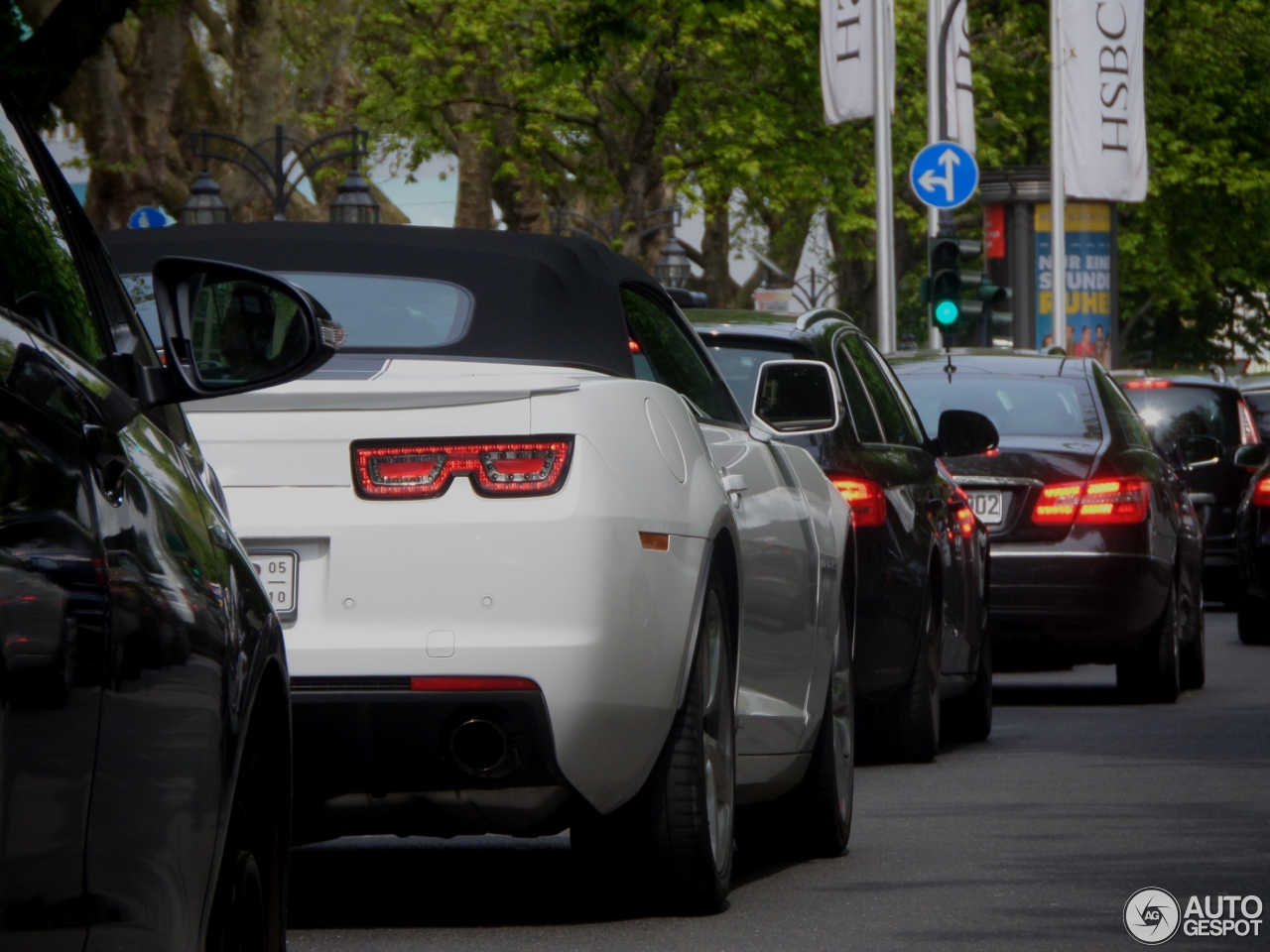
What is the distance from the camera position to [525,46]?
3775cm

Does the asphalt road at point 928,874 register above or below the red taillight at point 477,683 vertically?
below

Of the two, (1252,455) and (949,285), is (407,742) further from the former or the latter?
(949,285)

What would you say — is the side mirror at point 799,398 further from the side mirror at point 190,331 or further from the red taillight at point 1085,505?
the red taillight at point 1085,505

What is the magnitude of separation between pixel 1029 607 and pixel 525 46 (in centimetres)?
2683


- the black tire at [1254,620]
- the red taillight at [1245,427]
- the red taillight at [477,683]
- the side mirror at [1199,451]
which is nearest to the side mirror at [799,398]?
the red taillight at [477,683]

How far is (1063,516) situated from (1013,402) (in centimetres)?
62

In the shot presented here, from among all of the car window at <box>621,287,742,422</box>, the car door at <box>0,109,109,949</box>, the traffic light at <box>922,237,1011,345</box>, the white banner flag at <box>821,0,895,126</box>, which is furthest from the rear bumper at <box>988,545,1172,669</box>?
the white banner flag at <box>821,0,895,126</box>

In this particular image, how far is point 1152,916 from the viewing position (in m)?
5.89

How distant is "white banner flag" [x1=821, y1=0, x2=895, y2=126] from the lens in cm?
3066

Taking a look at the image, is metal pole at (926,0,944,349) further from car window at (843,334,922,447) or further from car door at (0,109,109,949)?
Result: car door at (0,109,109,949)

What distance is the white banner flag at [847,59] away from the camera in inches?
1207

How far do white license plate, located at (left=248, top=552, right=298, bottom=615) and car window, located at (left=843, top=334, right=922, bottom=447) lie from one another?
178 inches

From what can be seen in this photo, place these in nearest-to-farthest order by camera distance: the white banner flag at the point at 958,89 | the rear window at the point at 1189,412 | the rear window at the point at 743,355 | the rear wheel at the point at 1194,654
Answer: the rear window at the point at 743,355 < the rear wheel at the point at 1194,654 < the rear window at the point at 1189,412 < the white banner flag at the point at 958,89

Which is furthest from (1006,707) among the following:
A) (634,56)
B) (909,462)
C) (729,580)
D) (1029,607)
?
(634,56)
